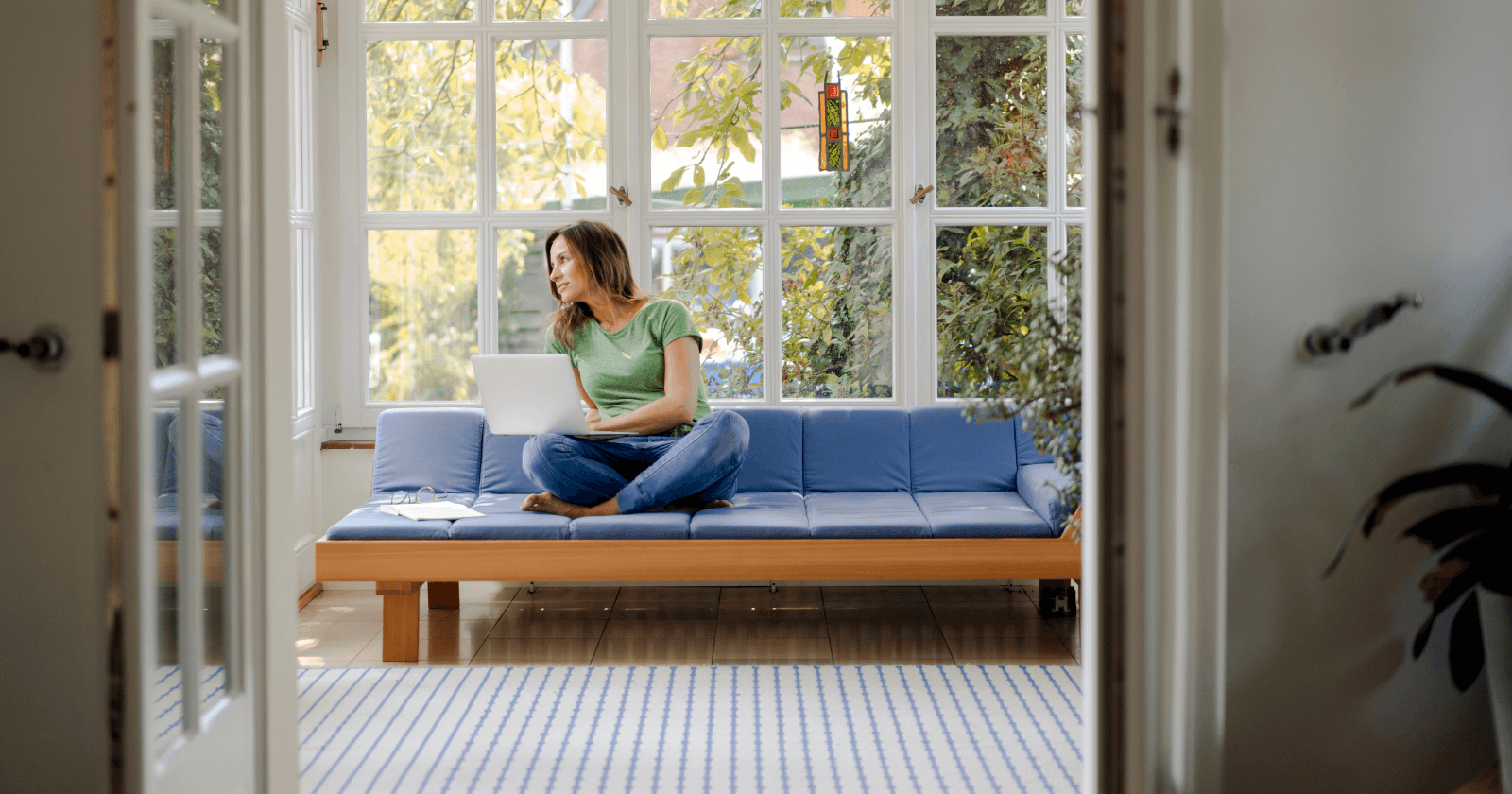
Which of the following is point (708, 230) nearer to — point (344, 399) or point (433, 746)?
point (344, 399)

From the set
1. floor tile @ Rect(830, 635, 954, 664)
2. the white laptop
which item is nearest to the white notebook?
the white laptop

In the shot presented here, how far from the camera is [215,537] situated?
5.69 ft

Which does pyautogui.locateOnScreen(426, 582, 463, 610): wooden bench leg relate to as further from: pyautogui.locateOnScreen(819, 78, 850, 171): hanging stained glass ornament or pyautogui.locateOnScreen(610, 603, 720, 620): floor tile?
pyautogui.locateOnScreen(819, 78, 850, 171): hanging stained glass ornament

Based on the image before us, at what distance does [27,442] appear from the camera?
1.51 meters

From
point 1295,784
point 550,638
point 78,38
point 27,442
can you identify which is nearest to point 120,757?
point 27,442

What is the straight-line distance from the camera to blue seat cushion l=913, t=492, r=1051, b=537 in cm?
337

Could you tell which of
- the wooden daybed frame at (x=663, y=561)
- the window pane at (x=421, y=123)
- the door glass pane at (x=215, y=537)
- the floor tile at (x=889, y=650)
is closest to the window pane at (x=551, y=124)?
the window pane at (x=421, y=123)

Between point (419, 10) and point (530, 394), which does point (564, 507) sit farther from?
point (419, 10)

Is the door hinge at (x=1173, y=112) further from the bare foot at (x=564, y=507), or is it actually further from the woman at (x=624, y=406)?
the bare foot at (x=564, y=507)

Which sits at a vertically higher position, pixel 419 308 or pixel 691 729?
pixel 419 308

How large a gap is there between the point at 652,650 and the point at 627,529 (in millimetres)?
375

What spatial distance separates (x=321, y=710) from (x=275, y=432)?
1.28 metres

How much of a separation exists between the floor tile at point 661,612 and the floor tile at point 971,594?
81 cm

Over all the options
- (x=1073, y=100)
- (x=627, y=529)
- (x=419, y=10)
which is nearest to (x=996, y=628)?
(x=627, y=529)
